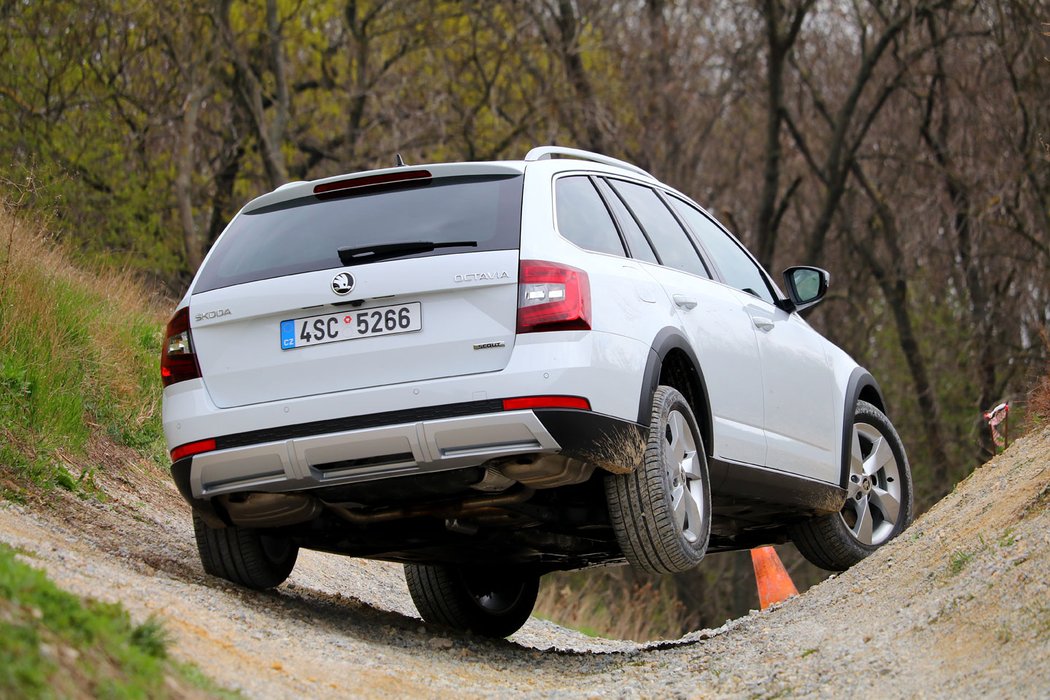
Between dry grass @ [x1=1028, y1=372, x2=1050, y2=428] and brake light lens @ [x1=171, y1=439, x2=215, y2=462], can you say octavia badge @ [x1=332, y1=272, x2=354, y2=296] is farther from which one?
dry grass @ [x1=1028, y1=372, x2=1050, y2=428]

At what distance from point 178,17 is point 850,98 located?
34.1 feet

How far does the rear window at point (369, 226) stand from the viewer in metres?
5.48

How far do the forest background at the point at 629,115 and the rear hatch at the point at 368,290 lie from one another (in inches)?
465

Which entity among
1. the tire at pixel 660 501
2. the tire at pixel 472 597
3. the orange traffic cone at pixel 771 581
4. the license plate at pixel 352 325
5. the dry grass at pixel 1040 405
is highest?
the license plate at pixel 352 325

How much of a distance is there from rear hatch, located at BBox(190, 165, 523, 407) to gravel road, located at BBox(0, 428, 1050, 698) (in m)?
0.98

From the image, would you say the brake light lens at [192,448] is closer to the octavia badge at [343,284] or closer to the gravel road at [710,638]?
the gravel road at [710,638]

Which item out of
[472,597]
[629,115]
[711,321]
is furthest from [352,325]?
[629,115]

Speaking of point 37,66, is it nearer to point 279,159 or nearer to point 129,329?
point 279,159

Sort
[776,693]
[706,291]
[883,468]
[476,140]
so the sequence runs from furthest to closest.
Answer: [476,140]
[883,468]
[706,291]
[776,693]

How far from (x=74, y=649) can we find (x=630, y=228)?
11.0 ft

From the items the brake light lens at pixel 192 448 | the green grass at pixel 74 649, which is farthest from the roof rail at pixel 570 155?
the green grass at pixel 74 649

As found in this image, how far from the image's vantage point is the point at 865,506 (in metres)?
8.13

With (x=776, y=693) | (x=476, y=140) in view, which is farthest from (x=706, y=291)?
(x=476, y=140)

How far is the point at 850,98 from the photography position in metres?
22.6
